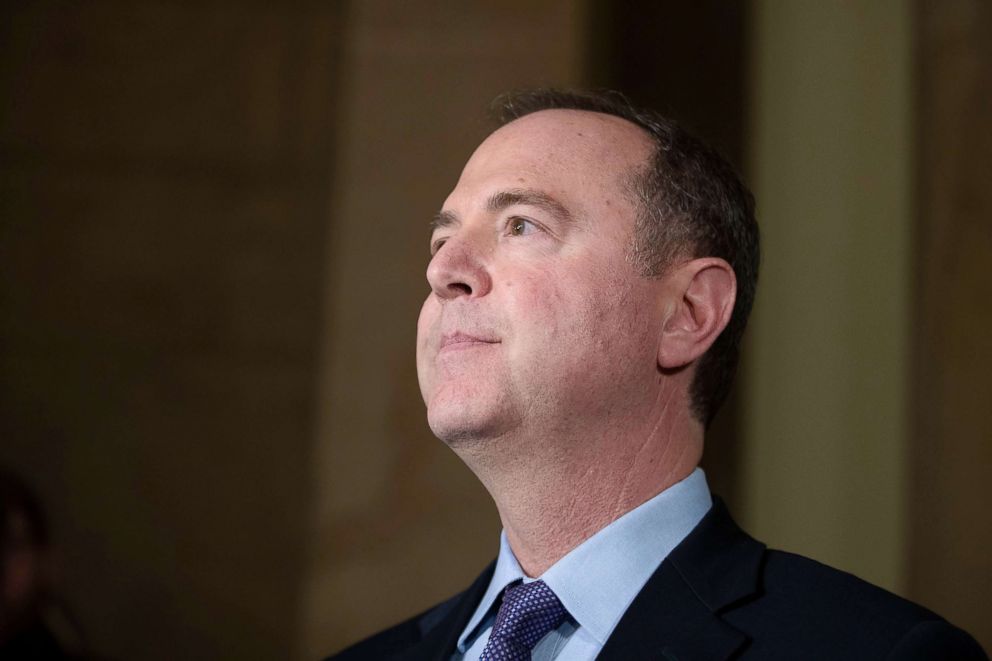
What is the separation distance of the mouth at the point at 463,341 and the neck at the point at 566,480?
16 cm

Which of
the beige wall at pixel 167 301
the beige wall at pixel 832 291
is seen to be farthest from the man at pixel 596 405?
the beige wall at pixel 167 301

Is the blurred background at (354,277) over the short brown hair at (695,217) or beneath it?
beneath

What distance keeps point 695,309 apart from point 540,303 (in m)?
0.35

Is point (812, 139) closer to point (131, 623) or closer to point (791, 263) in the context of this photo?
point (791, 263)

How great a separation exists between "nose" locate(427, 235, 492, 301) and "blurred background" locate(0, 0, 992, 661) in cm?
207

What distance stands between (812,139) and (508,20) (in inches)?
47.4

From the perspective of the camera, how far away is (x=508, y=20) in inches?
176

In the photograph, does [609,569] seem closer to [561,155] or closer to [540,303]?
[540,303]

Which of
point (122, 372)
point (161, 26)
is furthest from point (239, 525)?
point (161, 26)

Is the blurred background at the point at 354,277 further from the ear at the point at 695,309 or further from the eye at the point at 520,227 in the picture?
the eye at the point at 520,227

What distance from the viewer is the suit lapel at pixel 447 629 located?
2.08 m

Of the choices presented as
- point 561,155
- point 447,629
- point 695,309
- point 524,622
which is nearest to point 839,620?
point 524,622

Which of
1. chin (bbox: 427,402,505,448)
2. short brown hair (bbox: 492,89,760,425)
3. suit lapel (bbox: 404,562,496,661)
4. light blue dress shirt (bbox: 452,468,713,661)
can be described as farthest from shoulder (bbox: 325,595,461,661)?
short brown hair (bbox: 492,89,760,425)

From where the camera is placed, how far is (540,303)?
190cm
